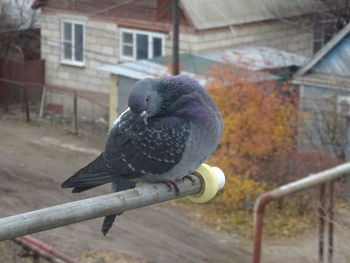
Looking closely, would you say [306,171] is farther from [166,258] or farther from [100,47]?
[100,47]

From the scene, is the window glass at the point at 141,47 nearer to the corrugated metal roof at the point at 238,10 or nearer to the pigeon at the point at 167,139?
the corrugated metal roof at the point at 238,10

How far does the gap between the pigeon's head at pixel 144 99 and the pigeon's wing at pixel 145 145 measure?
0.11 meters

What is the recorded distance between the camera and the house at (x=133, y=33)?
11.5m

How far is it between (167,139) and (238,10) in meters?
9.99

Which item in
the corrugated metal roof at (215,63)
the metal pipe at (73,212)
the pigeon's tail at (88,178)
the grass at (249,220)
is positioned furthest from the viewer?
the corrugated metal roof at (215,63)

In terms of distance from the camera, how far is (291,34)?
Answer: 12.6m

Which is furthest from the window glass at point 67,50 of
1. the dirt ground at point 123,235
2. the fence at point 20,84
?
the dirt ground at point 123,235

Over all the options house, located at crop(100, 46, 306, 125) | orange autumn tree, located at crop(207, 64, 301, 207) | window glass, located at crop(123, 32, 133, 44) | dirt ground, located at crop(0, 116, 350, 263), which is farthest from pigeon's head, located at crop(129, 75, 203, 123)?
window glass, located at crop(123, 32, 133, 44)

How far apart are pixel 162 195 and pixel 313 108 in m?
8.31

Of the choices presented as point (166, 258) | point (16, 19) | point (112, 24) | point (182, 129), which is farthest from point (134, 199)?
point (112, 24)

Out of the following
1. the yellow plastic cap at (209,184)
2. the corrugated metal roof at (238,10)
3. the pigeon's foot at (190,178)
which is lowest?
the corrugated metal roof at (238,10)

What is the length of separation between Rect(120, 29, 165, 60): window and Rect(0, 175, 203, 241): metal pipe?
10610 millimetres

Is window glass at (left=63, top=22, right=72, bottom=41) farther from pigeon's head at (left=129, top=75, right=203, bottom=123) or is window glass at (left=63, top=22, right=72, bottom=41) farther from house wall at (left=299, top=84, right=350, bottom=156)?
pigeon's head at (left=129, top=75, right=203, bottom=123)

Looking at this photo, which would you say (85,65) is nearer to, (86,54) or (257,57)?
(86,54)
